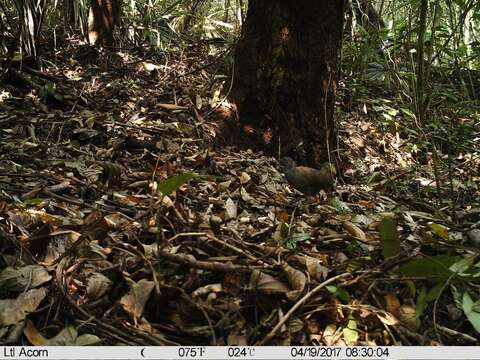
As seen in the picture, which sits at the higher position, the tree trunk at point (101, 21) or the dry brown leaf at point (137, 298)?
the tree trunk at point (101, 21)

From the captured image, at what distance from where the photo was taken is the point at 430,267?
116 cm

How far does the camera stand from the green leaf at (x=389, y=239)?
1286 mm

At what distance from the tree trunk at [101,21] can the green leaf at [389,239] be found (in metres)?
2.88

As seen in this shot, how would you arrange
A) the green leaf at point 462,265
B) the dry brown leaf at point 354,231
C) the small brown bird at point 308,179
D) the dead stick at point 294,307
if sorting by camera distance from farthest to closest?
the small brown bird at point 308,179
the dry brown leaf at point 354,231
the green leaf at point 462,265
the dead stick at point 294,307

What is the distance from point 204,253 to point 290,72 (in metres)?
1.42

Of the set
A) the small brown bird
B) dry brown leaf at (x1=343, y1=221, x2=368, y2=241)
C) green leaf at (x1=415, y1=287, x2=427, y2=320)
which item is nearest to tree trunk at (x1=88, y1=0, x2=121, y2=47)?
the small brown bird

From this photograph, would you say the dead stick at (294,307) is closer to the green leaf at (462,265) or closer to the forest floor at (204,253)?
the forest floor at (204,253)

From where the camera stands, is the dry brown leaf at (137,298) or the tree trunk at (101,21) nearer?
the dry brown leaf at (137,298)

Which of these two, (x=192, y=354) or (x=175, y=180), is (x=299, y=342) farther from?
(x=175, y=180)

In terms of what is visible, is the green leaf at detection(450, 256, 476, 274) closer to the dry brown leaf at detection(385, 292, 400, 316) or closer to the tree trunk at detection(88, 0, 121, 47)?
the dry brown leaf at detection(385, 292, 400, 316)

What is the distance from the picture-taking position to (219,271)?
122 centimetres

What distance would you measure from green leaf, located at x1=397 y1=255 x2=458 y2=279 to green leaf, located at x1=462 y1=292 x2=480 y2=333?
63 millimetres

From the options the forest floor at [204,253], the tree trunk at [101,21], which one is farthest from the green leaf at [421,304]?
the tree trunk at [101,21]

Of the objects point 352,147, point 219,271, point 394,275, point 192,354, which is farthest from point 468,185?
point 192,354
